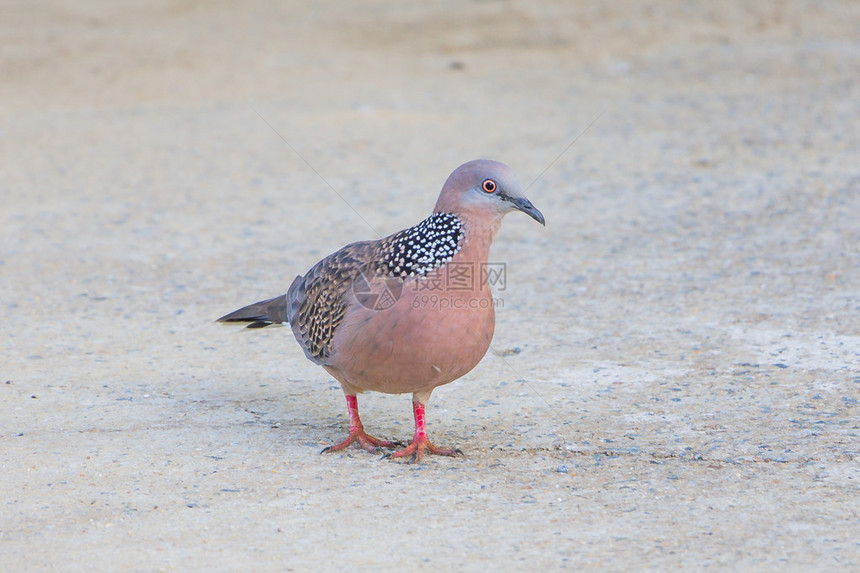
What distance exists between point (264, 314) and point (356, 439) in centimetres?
89

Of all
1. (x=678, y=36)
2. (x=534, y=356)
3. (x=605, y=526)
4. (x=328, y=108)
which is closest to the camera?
(x=605, y=526)

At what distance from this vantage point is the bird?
158 inches

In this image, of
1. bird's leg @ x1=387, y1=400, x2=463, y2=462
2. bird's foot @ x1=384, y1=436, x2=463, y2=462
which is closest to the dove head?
bird's leg @ x1=387, y1=400, x2=463, y2=462

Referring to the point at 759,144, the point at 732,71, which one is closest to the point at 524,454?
the point at 759,144

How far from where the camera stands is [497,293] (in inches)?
258

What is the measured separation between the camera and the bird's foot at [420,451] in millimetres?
4309

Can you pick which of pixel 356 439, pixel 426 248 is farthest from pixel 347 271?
pixel 356 439

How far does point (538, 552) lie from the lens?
3.47 metres

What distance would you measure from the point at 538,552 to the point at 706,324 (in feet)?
9.02

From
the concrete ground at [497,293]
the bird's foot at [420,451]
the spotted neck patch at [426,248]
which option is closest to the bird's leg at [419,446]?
the bird's foot at [420,451]

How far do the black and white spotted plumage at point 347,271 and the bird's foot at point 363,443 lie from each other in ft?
1.13

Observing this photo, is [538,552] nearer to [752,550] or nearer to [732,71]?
[752,550]

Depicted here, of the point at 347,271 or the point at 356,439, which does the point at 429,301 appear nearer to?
the point at 347,271

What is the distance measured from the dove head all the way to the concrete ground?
1005mm
